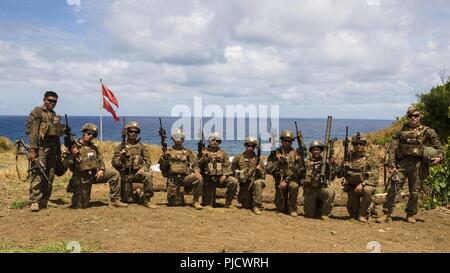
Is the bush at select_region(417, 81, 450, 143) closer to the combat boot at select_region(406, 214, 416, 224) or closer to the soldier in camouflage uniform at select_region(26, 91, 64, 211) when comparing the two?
the combat boot at select_region(406, 214, 416, 224)

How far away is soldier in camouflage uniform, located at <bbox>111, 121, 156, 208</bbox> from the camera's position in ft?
33.5

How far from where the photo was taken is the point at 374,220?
9766mm

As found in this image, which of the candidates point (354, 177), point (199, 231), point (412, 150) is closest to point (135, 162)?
point (199, 231)

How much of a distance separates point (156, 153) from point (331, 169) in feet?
50.3

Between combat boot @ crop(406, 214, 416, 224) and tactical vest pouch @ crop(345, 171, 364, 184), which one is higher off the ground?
tactical vest pouch @ crop(345, 171, 364, 184)

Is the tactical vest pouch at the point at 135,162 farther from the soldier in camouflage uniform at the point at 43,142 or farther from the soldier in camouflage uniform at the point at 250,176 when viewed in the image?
the soldier in camouflage uniform at the point at 250,176

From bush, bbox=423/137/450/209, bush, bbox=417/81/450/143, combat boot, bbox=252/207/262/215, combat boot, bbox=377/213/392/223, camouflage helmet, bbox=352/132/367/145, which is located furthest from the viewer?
bush, bbox=417/81/450/143

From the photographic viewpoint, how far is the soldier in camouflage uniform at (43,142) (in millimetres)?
9438

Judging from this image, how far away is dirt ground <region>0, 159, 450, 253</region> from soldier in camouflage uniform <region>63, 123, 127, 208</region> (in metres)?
0.33

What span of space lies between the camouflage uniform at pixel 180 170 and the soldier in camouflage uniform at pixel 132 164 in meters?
0.44

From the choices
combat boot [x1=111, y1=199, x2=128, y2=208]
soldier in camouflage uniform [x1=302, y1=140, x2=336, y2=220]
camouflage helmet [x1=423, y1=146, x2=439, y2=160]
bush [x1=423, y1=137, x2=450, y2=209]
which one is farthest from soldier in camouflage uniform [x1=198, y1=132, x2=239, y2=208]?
bush [x1=423, y1=137, x2=450, y2=209]

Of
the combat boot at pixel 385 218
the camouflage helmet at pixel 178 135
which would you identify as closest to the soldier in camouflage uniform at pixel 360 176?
the combat boot at pixel 385 218
